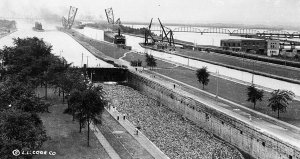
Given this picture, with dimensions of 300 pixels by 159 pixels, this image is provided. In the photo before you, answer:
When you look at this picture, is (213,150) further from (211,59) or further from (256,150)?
(211,59)

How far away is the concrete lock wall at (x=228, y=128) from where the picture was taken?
26312mm

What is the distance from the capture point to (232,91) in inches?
1860

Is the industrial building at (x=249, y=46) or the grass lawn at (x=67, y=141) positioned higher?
the industrial building at (x=249, y=46)

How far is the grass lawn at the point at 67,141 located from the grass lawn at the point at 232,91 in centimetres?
1626

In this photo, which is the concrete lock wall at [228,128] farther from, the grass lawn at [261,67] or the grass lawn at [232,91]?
the grass lawn at [261,67]

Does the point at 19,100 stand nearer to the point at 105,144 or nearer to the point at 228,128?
the point at 105,144

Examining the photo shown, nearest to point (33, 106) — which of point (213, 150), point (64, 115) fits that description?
point (64, 115)

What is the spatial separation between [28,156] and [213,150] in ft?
53.1

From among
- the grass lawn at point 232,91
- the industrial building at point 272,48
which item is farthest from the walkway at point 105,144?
the industrial building at point 272,48

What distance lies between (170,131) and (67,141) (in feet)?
36.8

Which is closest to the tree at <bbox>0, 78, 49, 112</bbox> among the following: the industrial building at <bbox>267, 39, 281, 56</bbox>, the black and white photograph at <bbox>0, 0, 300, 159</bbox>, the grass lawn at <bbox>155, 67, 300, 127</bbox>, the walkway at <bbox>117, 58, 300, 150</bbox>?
the black and white photograph at <bbox>0, 0, 300, 159</bbox>

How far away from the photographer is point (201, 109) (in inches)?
1528

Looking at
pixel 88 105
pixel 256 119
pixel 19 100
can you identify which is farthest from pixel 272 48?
A: pixel 19 100

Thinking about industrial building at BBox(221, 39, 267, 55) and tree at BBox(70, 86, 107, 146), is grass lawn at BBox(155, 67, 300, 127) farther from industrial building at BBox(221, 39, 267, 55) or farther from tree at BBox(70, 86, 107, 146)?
industrial building at BBox(221, 39, 267, 55)
